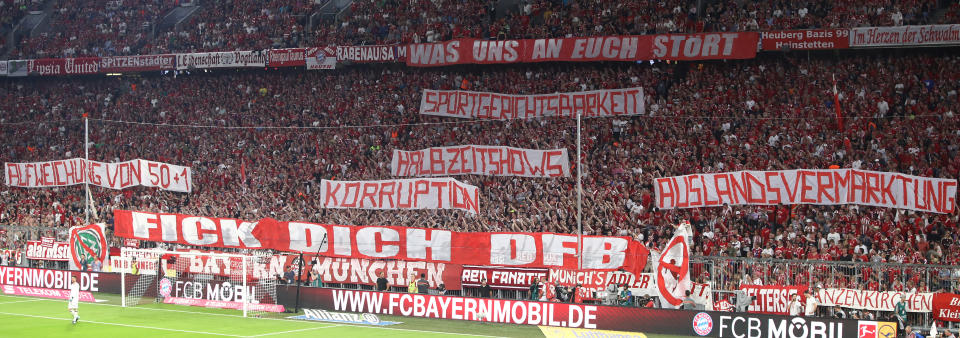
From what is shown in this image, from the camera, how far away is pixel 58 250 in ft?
121

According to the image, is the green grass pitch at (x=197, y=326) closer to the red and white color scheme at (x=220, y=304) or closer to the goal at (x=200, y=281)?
the red and white color scheme at (x=220, y=304)

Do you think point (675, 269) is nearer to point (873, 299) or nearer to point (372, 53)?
point (873, 299)

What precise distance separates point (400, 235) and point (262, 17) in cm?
2353

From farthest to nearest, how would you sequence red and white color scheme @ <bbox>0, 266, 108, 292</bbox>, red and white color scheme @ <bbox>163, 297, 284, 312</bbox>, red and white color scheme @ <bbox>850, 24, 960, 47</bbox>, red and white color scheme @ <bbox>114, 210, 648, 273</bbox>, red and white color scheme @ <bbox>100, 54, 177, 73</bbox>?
red and white color scheme @ <bbox>100, 54, 177, 73</bbox> → red and white color scheme @ <bbox>0, 266, 108, 292</bbox> → red and white color scheme @ <bbox>850, 24, 960, 47</bbox> → red and white color scheme @ <bbox>163, 297, 284, 312</bbox> → red and white color scheme @ <bbox>114, 210, 648, 273</bbox>

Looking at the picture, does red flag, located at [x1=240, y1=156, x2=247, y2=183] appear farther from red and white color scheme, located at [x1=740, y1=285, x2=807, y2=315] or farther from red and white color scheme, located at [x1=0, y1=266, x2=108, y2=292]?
red and white color scheme, located at [x1=740, y1=285, x2=807, y2=315]

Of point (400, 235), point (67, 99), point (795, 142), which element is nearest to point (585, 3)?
point (795, 142)

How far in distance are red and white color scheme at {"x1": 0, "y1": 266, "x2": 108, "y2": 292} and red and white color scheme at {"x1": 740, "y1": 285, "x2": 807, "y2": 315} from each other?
21843 mm

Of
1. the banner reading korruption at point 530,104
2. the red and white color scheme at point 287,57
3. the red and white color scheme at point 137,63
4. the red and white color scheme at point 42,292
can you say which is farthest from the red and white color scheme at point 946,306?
the red and white color scheme at point 137,63

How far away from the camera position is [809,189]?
2909 cm

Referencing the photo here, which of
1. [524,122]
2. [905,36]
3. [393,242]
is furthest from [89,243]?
[905,36]

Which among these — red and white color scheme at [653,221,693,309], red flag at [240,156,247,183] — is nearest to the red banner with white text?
red flag at [240,156,247,183]

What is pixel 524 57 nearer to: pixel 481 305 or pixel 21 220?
pixel 481 305

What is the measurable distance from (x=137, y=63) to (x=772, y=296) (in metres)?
36.9

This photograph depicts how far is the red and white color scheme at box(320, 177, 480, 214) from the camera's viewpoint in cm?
3294
